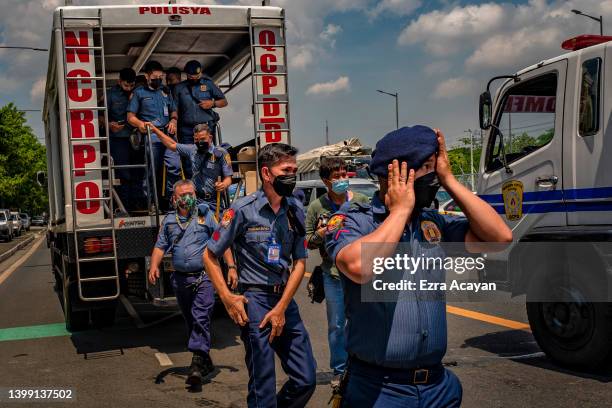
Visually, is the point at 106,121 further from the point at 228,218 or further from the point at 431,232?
the point at 431,232

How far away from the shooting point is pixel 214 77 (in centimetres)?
1111

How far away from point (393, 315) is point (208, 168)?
5387 millimetres

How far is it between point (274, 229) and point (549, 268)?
279 centimetres

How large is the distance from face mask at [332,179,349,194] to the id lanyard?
1130 millimetres

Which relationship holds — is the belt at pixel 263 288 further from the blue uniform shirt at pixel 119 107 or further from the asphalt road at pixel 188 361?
the blue uniform shirt at pixel 119 107

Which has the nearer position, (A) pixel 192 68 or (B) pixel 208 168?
(B) pixel 208 168

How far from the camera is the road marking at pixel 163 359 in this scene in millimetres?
7061

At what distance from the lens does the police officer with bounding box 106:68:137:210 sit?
8.84m

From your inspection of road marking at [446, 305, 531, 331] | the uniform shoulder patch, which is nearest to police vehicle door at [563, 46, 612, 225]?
road marking at [446, 305, 531, 331]

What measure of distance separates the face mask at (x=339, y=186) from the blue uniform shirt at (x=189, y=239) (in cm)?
165

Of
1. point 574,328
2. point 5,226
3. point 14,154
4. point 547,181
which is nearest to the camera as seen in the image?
point 574,328

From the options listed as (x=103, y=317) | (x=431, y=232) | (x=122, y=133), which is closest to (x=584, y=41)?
(x=431, y=232)

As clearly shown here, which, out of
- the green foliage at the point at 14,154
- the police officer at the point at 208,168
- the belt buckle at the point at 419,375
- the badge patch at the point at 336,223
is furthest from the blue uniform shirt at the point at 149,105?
the green foliage at the point at 14,154

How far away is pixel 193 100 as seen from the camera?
8.93m
